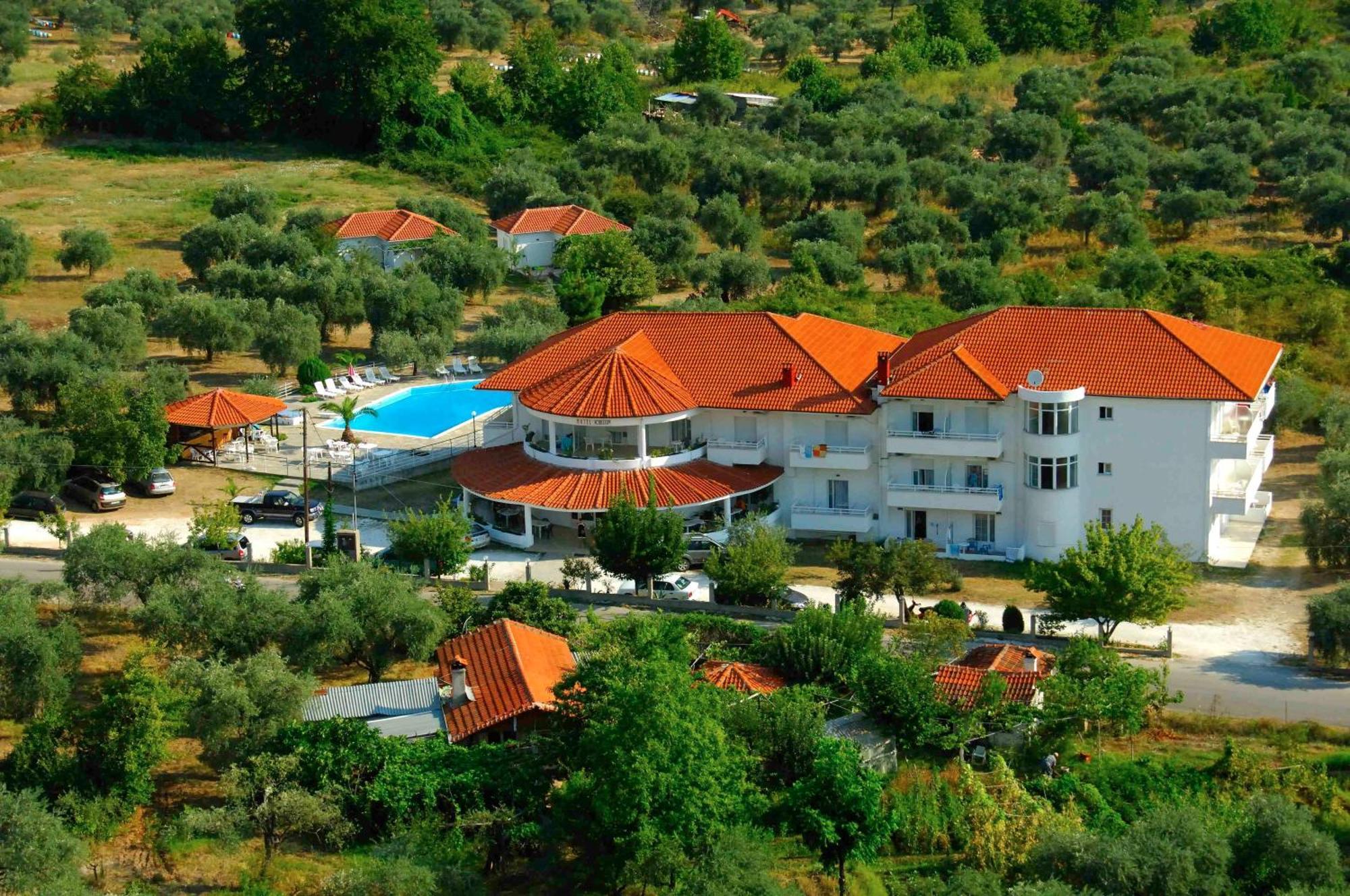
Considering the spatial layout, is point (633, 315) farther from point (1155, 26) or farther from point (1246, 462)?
point (1155, 26)

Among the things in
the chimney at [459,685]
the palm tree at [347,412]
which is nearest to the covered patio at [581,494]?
the palm tree at [347,412]

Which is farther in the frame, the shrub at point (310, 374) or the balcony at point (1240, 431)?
the shrub at point (310, 374)

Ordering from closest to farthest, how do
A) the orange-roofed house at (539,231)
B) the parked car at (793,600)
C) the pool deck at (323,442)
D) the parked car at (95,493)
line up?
the parked car at (793,600) < the parked car at (95,493) < the pool deck at (323,442) < the orange-roofed house at (539,231)

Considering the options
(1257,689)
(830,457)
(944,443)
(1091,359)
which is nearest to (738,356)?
(830,457)

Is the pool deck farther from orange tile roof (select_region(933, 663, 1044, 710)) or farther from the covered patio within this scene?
orange tile roof (select_region(933, 663, 1044, 710))

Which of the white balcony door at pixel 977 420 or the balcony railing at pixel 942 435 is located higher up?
the white balcony door at pixel 977 420

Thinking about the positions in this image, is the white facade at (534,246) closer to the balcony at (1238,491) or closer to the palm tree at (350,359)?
the palm tree at (350,359)
